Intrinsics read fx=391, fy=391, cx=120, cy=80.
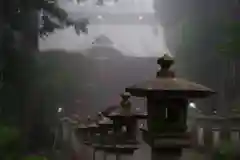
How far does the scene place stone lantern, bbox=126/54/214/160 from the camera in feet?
4.17

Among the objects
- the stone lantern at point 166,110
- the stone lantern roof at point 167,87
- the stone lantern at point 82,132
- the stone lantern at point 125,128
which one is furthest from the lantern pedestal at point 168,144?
the stone lantern at point 82,132

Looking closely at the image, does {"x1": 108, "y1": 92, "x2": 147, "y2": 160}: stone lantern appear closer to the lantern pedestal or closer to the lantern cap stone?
the lantern cap stone

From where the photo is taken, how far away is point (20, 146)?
1855mm

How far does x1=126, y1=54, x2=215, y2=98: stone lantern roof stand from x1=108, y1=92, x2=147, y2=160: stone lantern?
0.32m

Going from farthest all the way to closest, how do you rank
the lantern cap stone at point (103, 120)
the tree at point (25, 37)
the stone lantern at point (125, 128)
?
the tree at point (25, 37), the lantern cap stone at point (103, 120), the stone lantern at point (125, 128)

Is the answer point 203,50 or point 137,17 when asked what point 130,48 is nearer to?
point 137,17

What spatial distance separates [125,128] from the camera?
1.67 meters

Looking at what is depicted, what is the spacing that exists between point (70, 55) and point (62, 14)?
A: 0.69 ft

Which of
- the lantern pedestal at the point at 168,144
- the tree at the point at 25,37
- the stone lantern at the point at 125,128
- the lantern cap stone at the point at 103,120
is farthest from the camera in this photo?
the tree at the point at 25,37

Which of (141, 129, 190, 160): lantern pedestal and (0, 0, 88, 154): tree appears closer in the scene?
(141, 129, 190, 160): lantern pedestal

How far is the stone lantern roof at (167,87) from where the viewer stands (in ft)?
4.18

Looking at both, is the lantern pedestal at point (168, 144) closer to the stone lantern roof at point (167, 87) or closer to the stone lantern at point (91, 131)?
the stone lantern roof at point (167, 87)

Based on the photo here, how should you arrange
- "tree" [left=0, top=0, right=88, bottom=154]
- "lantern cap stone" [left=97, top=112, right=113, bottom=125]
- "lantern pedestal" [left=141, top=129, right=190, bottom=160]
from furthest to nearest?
1. "tree" [left=0, top=0, right=88, bottom=154]
2. "lantern cap stone" [left=97, top=112, right=113, bottom=125]
3. "lantern pedestal" [left=141, top=129, right=190, bottom=160]

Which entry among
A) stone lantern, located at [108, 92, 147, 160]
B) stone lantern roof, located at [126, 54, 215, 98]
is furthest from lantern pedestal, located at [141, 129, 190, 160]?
stone lantern, located at [108, 92, 147, 160]
